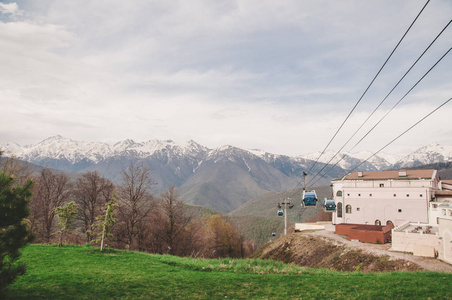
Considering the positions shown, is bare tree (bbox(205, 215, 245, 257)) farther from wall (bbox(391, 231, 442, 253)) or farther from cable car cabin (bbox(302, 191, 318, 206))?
wall (bbox(391, 231, 442, 253))

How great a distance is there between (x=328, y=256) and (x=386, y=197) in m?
30.4

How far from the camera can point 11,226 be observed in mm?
9492

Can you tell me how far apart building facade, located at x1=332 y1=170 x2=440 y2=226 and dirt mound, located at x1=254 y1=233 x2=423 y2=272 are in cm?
2075

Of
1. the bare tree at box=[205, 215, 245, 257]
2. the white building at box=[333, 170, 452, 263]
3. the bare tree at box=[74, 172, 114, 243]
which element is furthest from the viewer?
the bare tree at box=[205, 215, 245, 257]

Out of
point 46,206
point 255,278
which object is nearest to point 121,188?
point 46,206

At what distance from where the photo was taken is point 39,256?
18328 mm

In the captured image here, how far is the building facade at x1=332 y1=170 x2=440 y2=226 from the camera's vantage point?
53000 millimetres

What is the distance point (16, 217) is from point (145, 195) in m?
35.4

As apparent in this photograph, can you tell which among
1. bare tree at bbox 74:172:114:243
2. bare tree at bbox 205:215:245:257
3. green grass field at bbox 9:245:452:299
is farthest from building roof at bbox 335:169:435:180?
bare tree at bbox 74:172:114:243

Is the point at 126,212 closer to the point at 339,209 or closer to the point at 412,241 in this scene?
the point at 412,241

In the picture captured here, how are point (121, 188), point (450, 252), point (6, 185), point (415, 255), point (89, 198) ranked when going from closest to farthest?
point (6, 185) → point (450, 252) → point (415, 255) → point (121, 188) → point (89, 198)

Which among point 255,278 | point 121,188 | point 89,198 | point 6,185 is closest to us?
point 6,185

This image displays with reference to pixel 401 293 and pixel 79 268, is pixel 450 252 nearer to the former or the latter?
pixel 401 293

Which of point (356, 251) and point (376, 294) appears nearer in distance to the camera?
point (376, 294)
